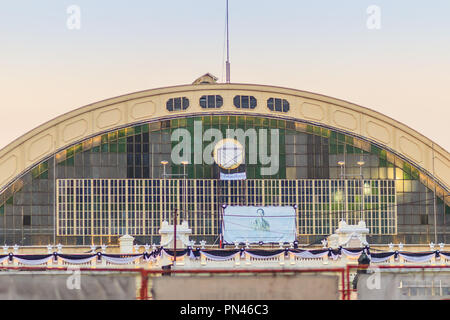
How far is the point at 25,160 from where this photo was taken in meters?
65.9

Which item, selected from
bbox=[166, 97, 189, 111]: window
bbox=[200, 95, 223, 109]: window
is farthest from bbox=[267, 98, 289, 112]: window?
bbox=[166, 97, 189, 111]: window

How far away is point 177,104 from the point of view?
66.9 m

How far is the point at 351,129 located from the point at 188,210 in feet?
47.3

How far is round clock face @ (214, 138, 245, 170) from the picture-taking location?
66.3 m

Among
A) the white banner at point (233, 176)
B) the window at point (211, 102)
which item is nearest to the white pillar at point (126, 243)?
the white banner at point (233, 176)

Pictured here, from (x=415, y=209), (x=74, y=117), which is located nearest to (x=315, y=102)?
(x=415, y=209)

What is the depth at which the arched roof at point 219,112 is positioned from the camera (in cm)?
6625

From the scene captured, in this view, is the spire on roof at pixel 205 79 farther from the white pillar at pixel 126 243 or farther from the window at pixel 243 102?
the white pillar at pixel 126 243

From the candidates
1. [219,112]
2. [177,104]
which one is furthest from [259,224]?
[177,104]

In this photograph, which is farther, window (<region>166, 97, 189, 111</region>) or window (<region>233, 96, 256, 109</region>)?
window (<region>233, 96, 256, 109</region>)

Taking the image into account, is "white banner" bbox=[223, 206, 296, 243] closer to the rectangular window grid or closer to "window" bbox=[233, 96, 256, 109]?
the rectangular window grid

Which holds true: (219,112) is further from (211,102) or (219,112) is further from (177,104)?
(177,104)

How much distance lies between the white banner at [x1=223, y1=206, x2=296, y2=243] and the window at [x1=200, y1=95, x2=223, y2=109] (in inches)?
321

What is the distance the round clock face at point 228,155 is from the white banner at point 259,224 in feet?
11.2
